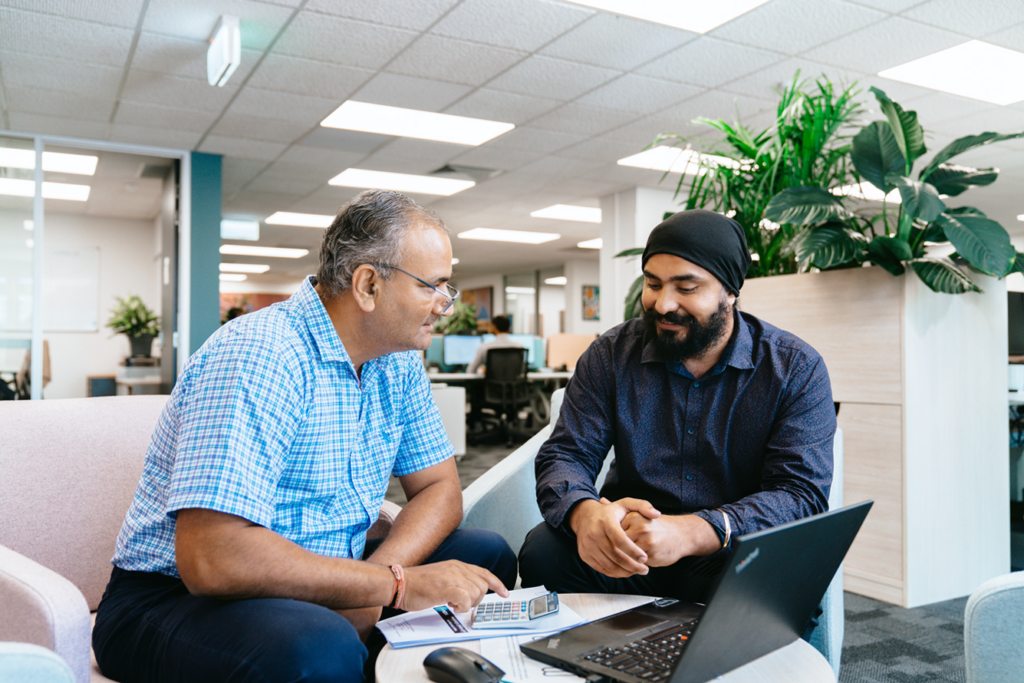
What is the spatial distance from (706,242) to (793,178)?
159 centimetres

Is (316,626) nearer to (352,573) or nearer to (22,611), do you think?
(352,573)

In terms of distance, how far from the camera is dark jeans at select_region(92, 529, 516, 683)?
3.21 ft

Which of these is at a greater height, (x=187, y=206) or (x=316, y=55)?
(x=316, y=55)

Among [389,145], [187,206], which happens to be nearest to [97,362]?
[187,206]

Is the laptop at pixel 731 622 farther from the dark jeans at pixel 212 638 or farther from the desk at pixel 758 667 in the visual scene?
the dark jeans at pixel 212 638

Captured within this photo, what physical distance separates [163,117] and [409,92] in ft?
5.99

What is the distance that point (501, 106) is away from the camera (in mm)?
4738

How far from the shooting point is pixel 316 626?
102cm

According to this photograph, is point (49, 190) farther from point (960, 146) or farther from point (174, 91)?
point (960, 146)

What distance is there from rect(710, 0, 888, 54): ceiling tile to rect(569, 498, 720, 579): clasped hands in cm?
292

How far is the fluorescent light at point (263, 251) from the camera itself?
11.2 metres

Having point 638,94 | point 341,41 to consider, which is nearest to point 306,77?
point 341,41

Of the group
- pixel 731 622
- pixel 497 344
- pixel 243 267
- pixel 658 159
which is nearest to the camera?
pixel 731 622

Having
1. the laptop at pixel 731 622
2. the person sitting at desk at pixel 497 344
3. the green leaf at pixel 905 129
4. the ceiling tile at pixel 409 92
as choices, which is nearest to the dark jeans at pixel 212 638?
the laptop at pixel 731 622
